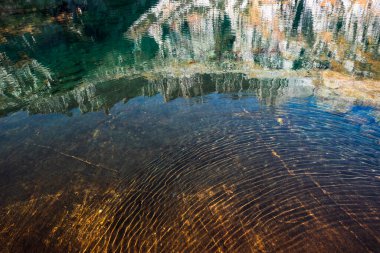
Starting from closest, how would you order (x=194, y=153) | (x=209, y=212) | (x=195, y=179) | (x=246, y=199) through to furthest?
(x=209, y=212)
(x=246, y=199)
(x=195, y=179)
(x=194, y=153)

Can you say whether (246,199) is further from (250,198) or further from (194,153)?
(194,153)

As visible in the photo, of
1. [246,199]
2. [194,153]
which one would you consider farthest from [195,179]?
[246,199]

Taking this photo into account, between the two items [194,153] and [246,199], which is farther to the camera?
[194,153]

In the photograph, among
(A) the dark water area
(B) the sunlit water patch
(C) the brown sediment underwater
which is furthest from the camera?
(A) the dark water area

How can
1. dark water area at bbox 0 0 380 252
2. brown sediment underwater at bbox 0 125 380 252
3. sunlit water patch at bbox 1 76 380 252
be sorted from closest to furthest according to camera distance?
brown sediment underwater at bbox 0 125 380 252
sunlit water patch at bbox 1 76 380 252
dark water area at bbox 0 0 380 252

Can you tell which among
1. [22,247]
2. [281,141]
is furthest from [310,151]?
[22,247]

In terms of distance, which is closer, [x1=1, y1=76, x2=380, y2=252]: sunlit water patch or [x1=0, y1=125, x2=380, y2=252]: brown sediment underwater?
[x1=0, y1=125, x2=380, y2=252]: brown sediment underwater

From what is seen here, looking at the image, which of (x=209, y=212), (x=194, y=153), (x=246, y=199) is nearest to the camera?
(x=209, y=212)

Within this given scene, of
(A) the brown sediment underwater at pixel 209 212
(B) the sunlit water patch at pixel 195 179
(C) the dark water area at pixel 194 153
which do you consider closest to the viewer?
(A) the brown sediment underwater at pixel 209 212

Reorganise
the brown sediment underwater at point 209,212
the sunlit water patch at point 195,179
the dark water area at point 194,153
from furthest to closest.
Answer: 1. the dark water area at point 194,153
2. the sunlit water patch at point 195,179
3. the brown sediment underwater at point 209,212
